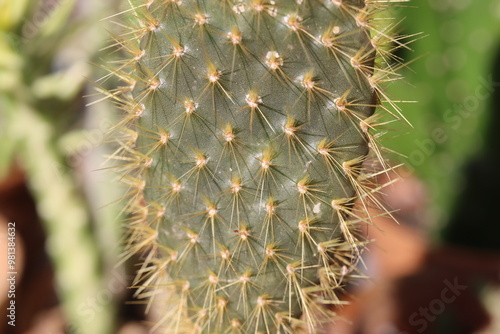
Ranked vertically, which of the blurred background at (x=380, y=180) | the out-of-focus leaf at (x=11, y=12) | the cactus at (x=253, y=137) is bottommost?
the blurred background at (x=380, y=180)

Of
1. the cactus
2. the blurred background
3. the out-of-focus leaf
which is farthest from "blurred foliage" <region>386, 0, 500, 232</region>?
the out-of-focus leaf

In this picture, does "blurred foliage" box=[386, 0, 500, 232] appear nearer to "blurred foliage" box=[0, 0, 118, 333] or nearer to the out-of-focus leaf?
"blurred foliage" box=[0, 0, 118, 333]

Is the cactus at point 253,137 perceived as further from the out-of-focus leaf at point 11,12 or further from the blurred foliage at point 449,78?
the blurred foliage at point 449,78

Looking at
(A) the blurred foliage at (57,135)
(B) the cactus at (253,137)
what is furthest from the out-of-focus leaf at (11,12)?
(B) the cactus at (253,137)

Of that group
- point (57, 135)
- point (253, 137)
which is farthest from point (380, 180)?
point (253, 137)

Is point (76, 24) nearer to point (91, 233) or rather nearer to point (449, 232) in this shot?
point (91, 233)

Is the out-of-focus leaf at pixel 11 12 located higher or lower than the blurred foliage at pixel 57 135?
higher

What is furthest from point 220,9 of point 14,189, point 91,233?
point 14,189

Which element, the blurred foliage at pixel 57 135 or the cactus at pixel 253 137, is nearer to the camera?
the cactus at pixel 253 137

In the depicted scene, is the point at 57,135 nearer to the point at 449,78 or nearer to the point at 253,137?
the point at 253,137
